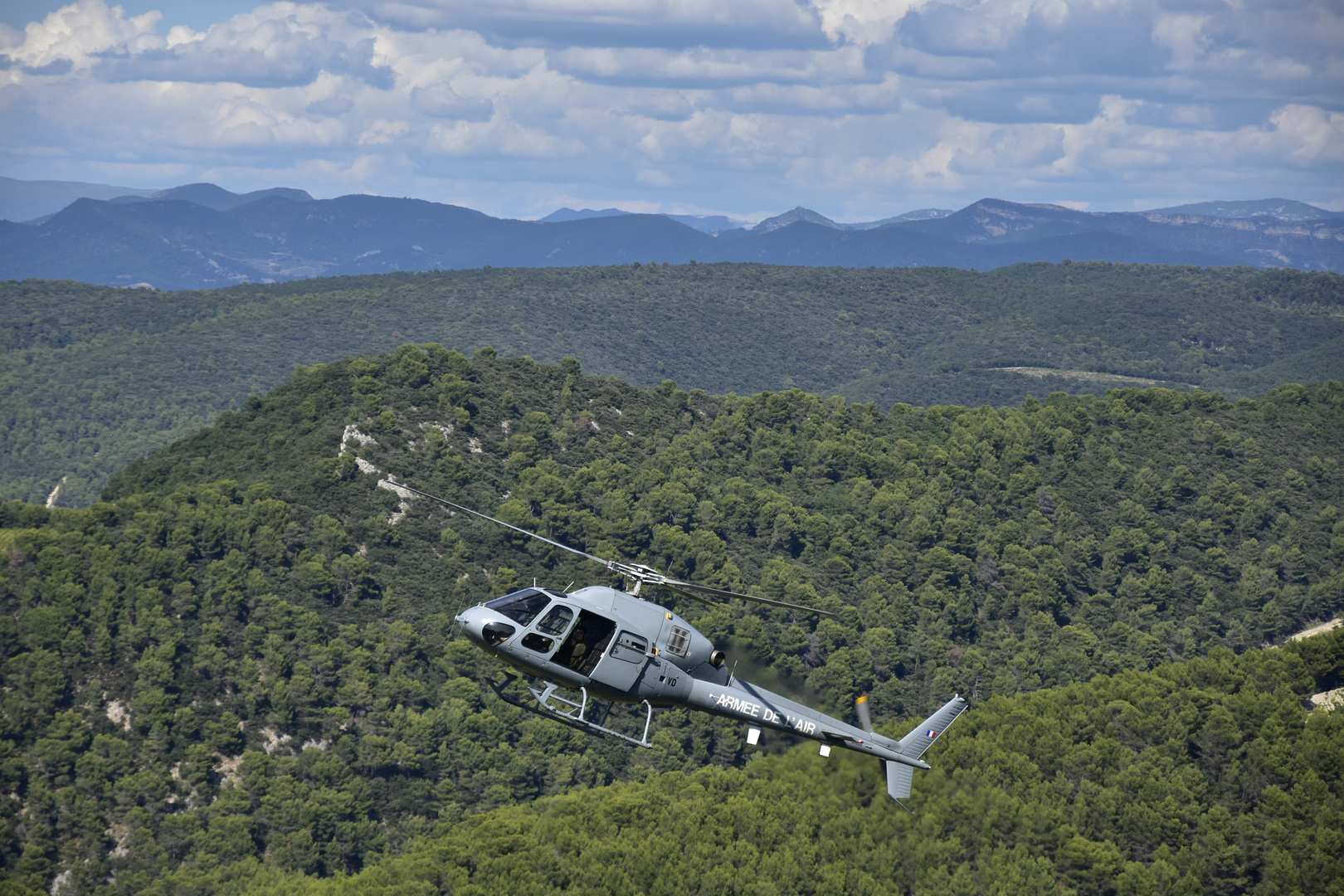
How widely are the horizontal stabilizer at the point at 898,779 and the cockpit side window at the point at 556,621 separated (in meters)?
14.1

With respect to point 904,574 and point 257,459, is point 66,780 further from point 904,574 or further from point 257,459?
point 904,574

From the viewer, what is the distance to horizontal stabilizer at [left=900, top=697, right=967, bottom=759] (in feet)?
130

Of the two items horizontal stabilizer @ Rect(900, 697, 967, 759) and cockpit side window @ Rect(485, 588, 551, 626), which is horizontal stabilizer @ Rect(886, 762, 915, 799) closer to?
horizontal stabilizer @ Rect(900, 697, 967, 759)

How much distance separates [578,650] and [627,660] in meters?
1.80

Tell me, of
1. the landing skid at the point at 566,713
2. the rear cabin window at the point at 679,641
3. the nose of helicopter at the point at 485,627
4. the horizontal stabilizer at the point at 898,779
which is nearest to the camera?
the landing skid at the point at 566,713

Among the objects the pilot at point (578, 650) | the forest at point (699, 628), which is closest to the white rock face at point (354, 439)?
the forest at point (699, 628)

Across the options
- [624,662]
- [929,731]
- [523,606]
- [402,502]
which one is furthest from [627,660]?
[402,502]

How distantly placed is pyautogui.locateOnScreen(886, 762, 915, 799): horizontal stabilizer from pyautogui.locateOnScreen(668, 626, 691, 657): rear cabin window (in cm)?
951

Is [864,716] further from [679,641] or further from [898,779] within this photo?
[679,641]

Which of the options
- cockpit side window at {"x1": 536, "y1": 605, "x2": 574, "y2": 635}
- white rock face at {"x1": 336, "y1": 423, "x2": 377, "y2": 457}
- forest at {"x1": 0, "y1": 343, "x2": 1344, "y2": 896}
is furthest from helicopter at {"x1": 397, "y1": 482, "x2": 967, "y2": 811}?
white rock face at {"x1": 336, "y1": 423, "x2": 377, "y2": 457}

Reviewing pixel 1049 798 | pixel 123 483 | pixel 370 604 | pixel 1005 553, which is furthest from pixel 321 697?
pixel 1005 553

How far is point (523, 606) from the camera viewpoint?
32.0 m

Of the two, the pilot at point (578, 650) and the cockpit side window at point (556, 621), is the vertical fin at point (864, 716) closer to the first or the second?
the pilot at point (578, 650)

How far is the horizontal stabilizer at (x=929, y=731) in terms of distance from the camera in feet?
130
